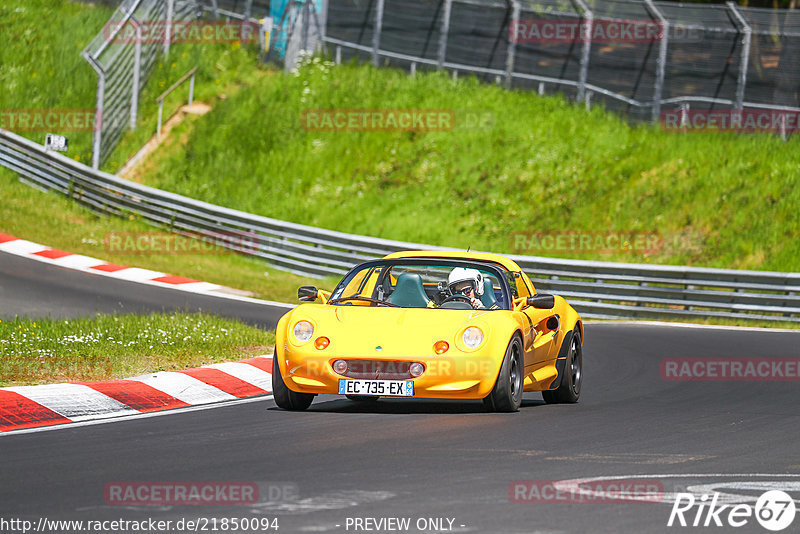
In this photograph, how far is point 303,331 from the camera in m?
10.2

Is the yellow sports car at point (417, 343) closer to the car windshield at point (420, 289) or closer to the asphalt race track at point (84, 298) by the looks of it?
the car windshield at point (420, 289)

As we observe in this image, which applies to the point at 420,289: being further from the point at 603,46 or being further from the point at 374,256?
the point at 603,46

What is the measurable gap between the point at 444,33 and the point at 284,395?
2320 centimetres

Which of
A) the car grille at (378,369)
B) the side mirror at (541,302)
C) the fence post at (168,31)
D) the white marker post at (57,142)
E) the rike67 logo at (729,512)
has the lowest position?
the car grille at (378,369)

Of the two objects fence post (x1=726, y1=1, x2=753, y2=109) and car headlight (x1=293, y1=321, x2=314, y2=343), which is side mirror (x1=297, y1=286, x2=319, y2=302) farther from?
fence post (x1=726, y1=1, x2=753, y2=109)

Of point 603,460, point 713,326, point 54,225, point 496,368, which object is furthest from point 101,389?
point 54,225

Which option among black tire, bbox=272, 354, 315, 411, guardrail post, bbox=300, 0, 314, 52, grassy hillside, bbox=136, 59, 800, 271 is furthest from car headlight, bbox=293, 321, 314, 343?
guardrail post, bbox=300, 0, 314, 52

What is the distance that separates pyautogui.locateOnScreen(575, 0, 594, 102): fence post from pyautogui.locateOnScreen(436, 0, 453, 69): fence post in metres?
3.40

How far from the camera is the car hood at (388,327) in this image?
389 inches

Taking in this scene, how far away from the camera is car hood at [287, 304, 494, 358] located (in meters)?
9.88

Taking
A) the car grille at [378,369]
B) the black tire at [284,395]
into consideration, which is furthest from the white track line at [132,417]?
the car grille at [378,369]

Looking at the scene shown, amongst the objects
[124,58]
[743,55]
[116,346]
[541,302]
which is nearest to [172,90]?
[124,58]

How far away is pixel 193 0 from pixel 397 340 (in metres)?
28.5

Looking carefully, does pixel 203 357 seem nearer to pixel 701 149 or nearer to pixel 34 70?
pixel 701 149
